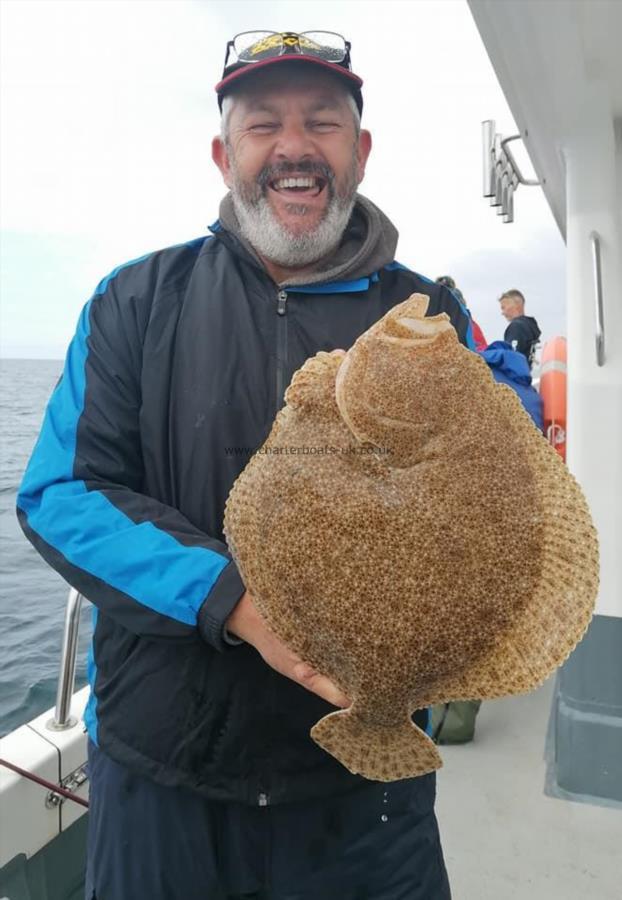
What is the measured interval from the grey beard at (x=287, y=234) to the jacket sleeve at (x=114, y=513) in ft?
1.48

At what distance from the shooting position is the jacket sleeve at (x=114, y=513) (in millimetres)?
1815

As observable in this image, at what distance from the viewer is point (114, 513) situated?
1.89 meters

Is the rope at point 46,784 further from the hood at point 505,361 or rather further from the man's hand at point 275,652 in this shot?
the hood at point 505,361

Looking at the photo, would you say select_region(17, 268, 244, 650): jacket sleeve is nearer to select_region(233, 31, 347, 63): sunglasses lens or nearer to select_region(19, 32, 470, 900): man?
select_region(19, 32, 470, 900): man

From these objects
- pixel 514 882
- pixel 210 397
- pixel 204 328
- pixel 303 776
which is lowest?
pixel 514 882

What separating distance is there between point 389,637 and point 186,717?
833mm

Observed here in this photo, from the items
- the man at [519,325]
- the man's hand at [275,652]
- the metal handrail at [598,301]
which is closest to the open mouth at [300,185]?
the man's hand at [275,652]

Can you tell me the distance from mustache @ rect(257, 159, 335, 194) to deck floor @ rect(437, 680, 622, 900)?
3188 mm

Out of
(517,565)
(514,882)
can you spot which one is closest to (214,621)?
(517,565)

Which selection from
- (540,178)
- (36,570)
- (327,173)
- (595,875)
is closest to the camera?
(327,173)

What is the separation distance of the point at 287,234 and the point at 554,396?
312cm

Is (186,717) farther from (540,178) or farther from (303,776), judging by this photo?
(540,178)

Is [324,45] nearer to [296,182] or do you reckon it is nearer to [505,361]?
[296,182]

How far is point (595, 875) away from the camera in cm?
325
